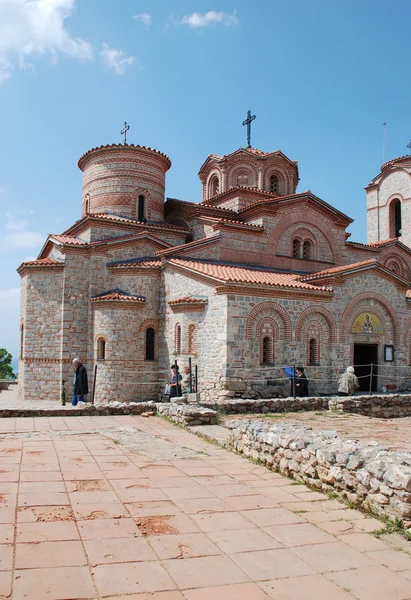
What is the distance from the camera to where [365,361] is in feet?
57.2

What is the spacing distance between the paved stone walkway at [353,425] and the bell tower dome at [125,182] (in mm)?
10698

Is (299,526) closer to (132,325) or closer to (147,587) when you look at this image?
(147,587)

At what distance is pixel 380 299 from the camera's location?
56.3 feet

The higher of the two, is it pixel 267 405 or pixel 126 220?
pixel 126 220

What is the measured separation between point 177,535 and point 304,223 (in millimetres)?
15964

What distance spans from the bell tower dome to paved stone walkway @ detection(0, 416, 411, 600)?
539 inches

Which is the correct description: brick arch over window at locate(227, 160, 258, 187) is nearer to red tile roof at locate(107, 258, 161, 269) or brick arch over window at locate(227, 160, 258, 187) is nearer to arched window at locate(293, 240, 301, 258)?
arched window at locate(293, 240, 301, 258)

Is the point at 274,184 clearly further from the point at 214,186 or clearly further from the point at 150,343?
the point at 150,343

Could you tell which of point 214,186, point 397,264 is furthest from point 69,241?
point 397,264

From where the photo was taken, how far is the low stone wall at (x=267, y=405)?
37.0 feet

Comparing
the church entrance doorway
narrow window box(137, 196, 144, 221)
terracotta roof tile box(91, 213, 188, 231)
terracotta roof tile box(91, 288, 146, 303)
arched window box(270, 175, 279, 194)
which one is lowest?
the church entrance doorway

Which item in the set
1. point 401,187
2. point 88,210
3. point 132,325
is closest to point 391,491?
point 132,325

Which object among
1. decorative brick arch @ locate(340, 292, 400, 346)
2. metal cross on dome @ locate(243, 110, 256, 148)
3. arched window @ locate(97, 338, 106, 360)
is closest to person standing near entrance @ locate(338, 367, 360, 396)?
decorative brick arch @ locate(340, 292, 400, 346)

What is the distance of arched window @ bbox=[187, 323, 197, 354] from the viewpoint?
15.1 meters
